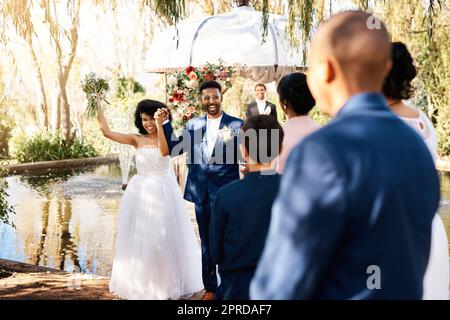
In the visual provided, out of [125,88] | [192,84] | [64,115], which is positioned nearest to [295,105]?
[192,84]

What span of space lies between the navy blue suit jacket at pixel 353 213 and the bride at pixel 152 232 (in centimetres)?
419

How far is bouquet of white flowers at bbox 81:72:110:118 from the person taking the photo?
593 centimetres

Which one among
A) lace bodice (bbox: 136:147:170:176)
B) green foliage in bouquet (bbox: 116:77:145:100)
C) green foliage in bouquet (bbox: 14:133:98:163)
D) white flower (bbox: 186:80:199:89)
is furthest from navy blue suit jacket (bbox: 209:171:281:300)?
green foliage in bouquet (bbox: 116:77:145:100)

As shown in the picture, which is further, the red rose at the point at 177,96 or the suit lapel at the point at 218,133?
the red rose at the point at 177,96

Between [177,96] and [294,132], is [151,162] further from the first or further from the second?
[177,96]

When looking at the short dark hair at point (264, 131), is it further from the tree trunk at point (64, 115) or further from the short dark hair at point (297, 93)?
the tree trunk at point (64, 115)

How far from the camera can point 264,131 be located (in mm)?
2953

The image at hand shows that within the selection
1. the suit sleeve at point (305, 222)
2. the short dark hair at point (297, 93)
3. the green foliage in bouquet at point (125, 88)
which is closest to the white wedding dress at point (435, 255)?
the short dark hair at point (297, 93)

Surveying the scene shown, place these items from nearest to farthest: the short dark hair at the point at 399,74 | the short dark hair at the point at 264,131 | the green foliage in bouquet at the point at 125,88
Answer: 1. the short dark hair at the point at 264,131
2. the short dark hair at the point at 399,74
3. the green foliage in bouquet at the point at 125,88

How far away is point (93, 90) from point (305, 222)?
16.1 ft

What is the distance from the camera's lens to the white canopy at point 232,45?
1223cm
